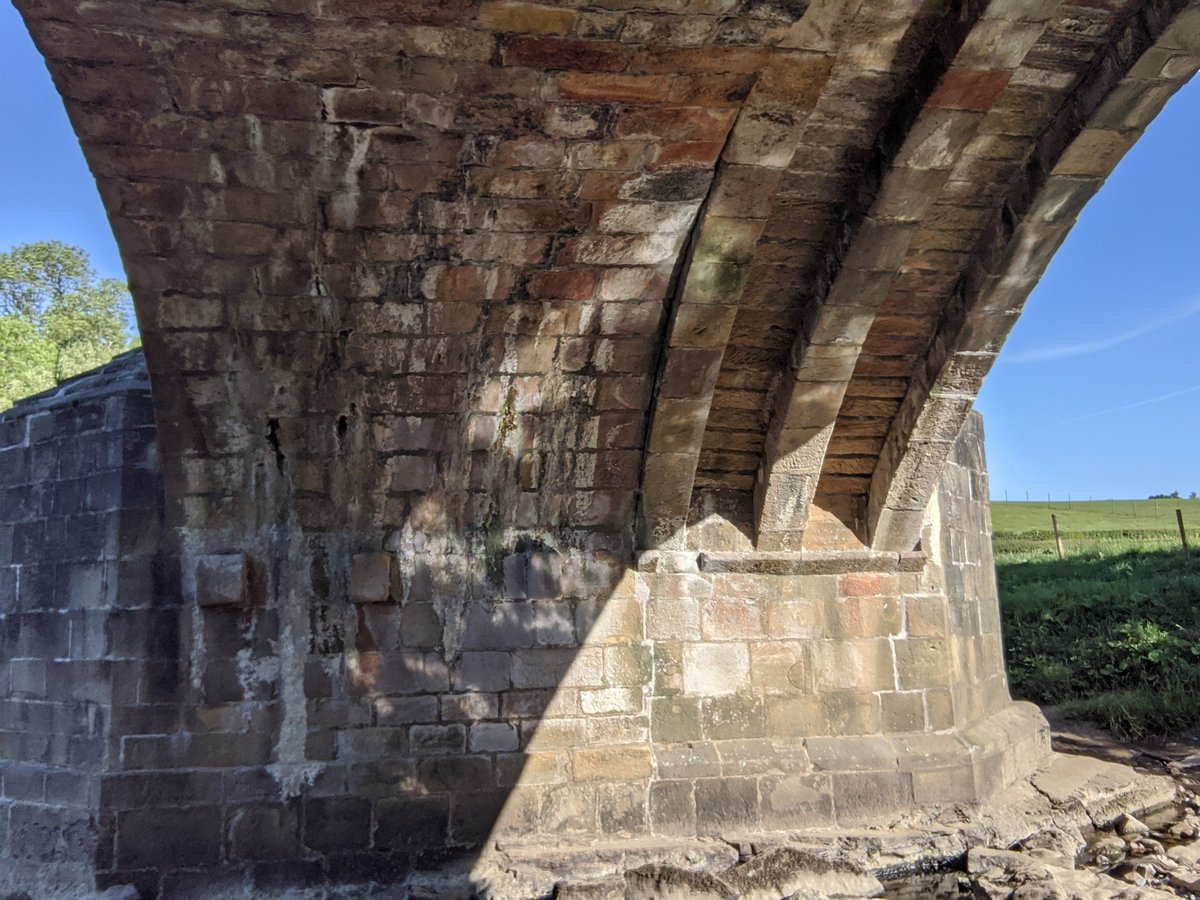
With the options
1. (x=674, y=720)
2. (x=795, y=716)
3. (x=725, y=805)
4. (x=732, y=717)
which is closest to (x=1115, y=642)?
(x=795, y=716)

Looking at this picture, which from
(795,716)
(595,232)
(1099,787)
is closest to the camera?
(595,232)


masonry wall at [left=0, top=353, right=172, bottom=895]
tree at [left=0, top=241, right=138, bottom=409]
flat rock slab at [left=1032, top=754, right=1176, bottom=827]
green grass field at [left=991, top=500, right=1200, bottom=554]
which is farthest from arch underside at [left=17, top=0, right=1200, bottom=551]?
tree at [left=0, top=241, right=138, bottom=409]

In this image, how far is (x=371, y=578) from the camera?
184 inches

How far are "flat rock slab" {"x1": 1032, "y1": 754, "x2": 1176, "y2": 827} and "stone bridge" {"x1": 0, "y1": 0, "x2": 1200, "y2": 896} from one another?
0.44 m

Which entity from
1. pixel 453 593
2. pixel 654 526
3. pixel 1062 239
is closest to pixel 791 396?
pixel 654 526

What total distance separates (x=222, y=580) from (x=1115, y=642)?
892cm

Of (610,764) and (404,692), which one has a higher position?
(404,692)

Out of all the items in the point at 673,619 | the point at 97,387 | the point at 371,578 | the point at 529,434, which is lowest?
the point at 673,619

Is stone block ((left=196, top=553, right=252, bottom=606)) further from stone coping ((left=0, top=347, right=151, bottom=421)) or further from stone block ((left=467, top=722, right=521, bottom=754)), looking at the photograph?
stone block ((left=467, top=722, right=521, bottom=754))

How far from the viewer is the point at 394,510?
15.4ft

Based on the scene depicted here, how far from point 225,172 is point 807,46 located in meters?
2.26

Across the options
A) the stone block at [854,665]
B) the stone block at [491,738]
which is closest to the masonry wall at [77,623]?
the stone block at [491,738]

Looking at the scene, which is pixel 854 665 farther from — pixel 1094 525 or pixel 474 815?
pixel 1094 525

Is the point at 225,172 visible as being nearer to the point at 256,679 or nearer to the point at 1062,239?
the point at 256,679
